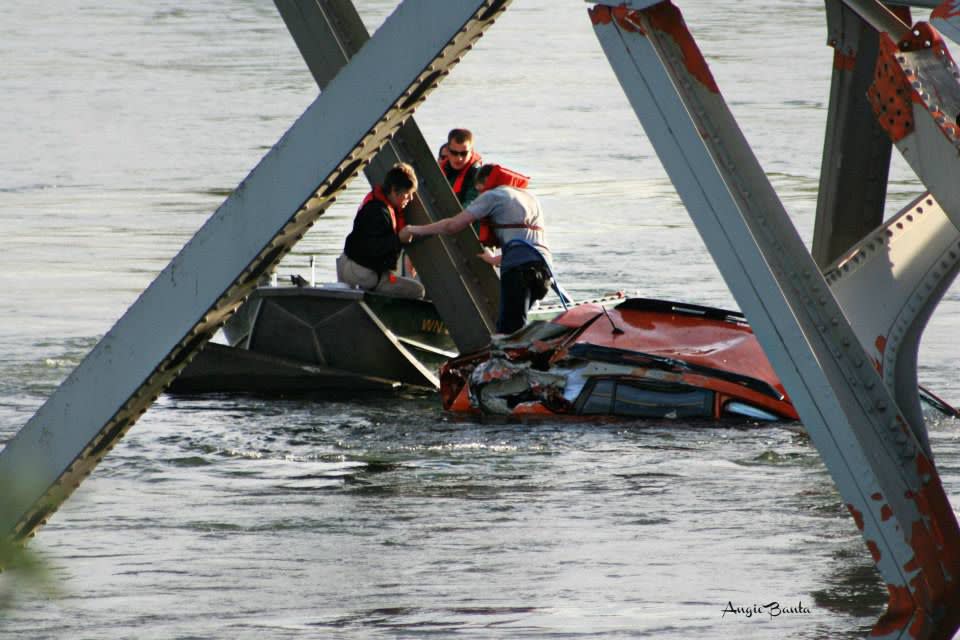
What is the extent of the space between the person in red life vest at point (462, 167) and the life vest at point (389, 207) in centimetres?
127

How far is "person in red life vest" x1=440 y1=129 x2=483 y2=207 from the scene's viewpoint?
15.9m

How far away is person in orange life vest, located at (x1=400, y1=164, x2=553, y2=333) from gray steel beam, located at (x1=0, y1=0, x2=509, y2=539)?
8.51 meters

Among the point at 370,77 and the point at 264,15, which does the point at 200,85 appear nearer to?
the point at 264,15

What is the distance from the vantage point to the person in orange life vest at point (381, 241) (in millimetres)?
14406

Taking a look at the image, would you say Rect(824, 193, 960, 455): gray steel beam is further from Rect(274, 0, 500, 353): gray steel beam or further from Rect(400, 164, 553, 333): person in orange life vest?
Rect(274, 0, 500, 353): gray steel beam

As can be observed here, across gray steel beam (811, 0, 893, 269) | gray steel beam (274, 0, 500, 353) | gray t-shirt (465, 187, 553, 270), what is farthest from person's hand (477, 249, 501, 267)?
gray steel beam (811, 0, 893, 269)

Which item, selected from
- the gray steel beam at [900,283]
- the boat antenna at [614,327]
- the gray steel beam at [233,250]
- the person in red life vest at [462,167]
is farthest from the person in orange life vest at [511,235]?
the gray steel beam at [233,250]

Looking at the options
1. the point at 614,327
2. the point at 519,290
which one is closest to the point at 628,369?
the point at 614,327

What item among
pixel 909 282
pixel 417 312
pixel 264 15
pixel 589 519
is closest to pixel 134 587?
pixel 589 519

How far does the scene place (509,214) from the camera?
14.6 meters

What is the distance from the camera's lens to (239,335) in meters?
15.8

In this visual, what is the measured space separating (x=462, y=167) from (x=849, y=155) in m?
6.30

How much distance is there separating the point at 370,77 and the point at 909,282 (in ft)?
6.17

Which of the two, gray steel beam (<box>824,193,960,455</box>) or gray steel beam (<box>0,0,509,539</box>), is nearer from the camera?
gray steel beam (<box>0,0,509,539</box>)
